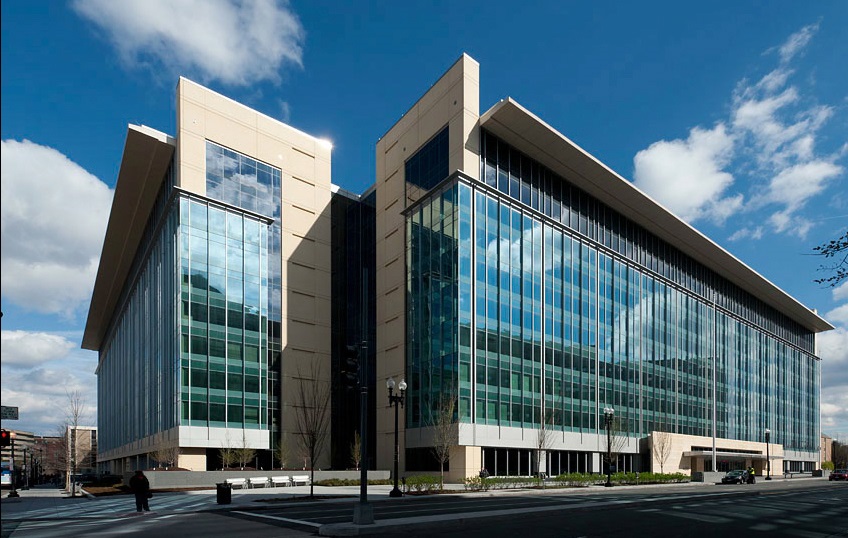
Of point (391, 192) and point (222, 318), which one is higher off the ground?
point (391, 192)

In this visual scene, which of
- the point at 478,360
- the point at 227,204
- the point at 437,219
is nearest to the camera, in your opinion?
the point at 478,360

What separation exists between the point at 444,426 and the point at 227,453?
18846 mm

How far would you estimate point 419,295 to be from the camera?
2042 inches

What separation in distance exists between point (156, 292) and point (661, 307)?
54.3 metres

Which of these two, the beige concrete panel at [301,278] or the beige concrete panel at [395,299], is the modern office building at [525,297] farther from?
the beige concrete panel at [301,278]

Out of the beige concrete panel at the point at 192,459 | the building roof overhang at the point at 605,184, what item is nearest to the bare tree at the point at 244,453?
the beige concrete panel at the point at 192,459

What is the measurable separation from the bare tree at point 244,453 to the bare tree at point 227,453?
475 mm

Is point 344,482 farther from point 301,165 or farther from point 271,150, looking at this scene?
point 301,165

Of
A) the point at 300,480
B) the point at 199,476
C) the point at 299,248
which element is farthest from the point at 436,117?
the point at 199,476

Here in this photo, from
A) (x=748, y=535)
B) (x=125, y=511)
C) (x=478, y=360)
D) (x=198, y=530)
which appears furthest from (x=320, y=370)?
(x=748, y=535)

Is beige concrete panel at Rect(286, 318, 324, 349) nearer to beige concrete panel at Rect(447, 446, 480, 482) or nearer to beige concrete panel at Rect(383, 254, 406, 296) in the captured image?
beige concrete panel at Rect(383, 254, 406, 296)

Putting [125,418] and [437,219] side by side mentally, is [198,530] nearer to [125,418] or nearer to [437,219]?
[437,219]

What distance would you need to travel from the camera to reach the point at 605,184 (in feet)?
191

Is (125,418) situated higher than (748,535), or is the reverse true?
(748,535)
